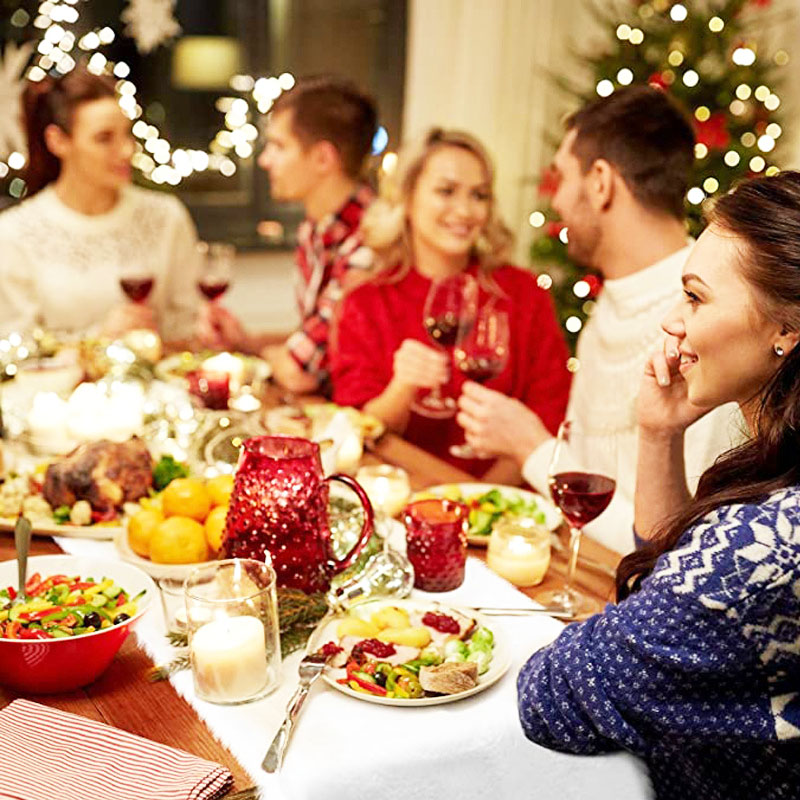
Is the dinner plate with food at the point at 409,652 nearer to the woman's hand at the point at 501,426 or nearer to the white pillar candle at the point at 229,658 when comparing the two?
the white pillar candle at the point at 229,658

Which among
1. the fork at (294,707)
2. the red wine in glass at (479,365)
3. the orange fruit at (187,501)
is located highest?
the red wine in glass at (479,365)

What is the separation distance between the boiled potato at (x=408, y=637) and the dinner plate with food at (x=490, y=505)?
40 cm

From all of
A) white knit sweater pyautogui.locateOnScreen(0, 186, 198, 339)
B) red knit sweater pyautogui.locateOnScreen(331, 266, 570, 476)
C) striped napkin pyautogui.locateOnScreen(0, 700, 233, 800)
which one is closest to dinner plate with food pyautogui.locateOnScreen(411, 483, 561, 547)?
striped napkin pyautogui.locateOnScreen(0, 700, 233, 800)

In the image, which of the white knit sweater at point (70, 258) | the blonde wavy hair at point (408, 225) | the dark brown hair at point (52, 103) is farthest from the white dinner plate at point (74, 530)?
the dark brown hair at point (52, 103)

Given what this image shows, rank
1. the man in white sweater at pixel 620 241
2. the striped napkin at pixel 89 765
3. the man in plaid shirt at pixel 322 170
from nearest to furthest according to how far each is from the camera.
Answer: the striped napkin at pixel 89 765, the man in white sweater at pixel 620 241, the man in plaid shirt at pixel 322 170

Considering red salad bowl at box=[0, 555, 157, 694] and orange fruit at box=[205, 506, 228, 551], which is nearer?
red salad bowl at box=[0, 555, 157, 694]

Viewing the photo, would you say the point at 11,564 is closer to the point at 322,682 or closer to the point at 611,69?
the point at 322,682

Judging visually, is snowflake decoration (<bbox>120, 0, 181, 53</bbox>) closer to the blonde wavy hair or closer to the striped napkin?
the blonde wavy hair

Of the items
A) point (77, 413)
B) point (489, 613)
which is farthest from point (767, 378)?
point (77, 413)

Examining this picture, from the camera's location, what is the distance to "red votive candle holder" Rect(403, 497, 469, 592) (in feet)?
4.83

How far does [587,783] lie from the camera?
1.14 m

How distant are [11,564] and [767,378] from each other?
1004 mm

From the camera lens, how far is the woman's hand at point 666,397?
1.52 m

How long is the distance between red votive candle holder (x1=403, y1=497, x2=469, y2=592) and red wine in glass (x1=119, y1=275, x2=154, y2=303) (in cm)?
154
